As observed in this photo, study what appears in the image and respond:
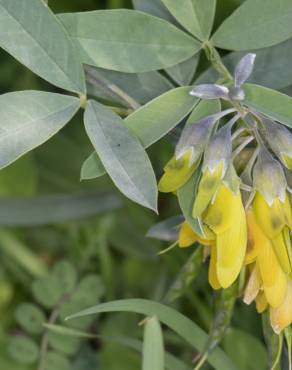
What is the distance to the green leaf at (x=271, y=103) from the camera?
88 cm

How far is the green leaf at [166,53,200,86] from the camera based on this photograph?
3.67 feet

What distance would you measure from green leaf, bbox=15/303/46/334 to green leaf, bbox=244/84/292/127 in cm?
73

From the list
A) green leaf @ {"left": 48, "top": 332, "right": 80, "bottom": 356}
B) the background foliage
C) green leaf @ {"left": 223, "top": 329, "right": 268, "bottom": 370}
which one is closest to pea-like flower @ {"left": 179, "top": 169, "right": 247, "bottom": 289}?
the background foliage

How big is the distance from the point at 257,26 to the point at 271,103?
0.15 m

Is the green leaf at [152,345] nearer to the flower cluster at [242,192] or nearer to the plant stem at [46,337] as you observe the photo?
the flower cluster at [242,192]

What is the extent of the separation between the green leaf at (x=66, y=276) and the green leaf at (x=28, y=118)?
61 centimetres

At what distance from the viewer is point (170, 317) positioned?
1071 millimetres

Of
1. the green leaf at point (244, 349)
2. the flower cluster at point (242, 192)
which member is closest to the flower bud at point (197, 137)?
the flower cluster at point (242, 192)

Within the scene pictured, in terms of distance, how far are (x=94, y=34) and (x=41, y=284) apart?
0.68 m

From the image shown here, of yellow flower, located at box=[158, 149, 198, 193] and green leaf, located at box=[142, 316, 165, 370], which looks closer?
yellow flower, located at box=[158, 149, 198, 193]

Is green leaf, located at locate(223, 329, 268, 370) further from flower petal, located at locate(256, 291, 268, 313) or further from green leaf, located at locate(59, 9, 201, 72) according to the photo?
green leaf, located at locate(59, 9, 201, 72)

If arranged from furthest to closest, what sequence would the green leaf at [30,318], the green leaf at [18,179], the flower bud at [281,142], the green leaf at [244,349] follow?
the green leaf at [18,179], the green leaf at [30,318], the green leaf at [244,349], the flower bud at [281,142]

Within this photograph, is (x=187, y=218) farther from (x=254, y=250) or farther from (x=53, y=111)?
(x=53, y=111)

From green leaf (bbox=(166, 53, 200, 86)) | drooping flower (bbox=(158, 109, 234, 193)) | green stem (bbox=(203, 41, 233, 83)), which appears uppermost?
green stem (bbox=(203, 41, 233, 83))
